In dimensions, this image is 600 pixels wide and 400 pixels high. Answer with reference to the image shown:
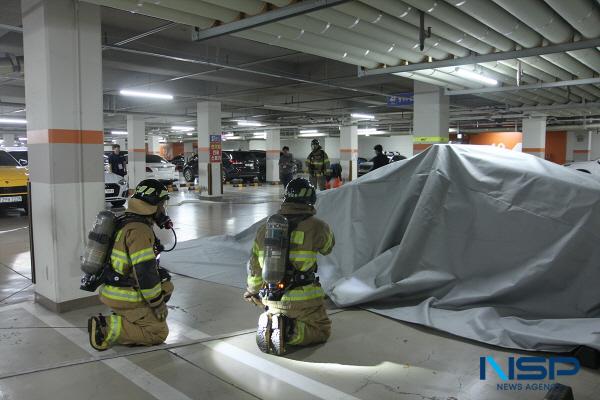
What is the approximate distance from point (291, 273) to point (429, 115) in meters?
9.73

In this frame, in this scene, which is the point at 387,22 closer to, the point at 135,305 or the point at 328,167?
the point at 135,305

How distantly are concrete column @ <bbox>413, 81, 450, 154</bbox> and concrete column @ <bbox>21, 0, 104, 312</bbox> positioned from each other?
29.9 ft

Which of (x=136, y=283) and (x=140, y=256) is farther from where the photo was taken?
(x=136, y=283)

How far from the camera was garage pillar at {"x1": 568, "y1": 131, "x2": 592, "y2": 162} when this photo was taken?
26594mm

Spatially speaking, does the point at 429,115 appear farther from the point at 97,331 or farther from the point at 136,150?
the point at 136,150

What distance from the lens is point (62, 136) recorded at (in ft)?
15.5

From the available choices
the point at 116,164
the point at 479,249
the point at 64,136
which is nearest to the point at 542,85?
the point at 479,249

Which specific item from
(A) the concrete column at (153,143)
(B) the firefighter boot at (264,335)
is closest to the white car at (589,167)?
(B) the firefighter boot at (264,335)

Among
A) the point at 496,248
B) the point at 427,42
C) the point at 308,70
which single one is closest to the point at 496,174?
the point at 496,248

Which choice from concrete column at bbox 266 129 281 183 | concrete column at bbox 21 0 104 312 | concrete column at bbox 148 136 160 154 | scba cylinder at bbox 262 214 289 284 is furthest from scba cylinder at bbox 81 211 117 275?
concrete column at bbox 148 136 160 154

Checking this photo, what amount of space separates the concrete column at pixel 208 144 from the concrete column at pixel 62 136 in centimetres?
1241

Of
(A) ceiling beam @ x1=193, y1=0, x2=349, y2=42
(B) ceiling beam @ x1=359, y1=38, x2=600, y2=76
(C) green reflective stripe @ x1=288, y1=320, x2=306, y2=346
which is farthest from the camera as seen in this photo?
(B) ceiling beam @ x1=359, y1=38, x2=600, y2=76

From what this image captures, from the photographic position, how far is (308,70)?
43.6ft

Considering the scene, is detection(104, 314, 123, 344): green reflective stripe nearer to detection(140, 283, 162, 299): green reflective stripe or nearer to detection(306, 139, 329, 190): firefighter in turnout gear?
detection(140, 283, 162, 299): green reflective stripe
